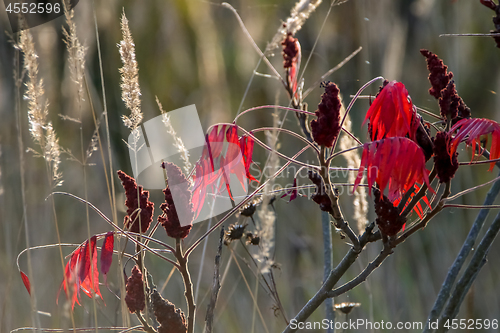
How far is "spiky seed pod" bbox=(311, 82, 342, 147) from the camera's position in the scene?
0.33 meters

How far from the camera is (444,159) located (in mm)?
343

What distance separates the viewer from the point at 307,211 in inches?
49.5

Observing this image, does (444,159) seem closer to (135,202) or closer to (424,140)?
(424,140)

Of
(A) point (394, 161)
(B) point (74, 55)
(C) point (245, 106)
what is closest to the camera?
(A) point (394, 161)

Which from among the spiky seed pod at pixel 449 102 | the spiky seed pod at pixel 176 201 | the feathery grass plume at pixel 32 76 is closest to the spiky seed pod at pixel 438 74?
the spiky seed pod at pixel 449 102

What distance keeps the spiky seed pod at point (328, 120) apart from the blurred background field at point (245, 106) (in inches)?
23.8

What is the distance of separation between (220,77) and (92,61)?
1.72 ft

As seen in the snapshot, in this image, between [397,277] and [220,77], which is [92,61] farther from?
[397,277]

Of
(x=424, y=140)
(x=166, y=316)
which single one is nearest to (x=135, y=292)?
(x=166, y=316)

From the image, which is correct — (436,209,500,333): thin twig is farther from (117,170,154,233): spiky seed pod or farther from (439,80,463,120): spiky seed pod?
(117,170,154,233): spiky seed pod

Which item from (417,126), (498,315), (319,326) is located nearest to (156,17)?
(319,326)

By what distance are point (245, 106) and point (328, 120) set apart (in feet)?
3.37

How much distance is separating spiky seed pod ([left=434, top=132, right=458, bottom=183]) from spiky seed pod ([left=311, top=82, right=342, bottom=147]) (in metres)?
0.09

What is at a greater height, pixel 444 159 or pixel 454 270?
pixel 444 159
